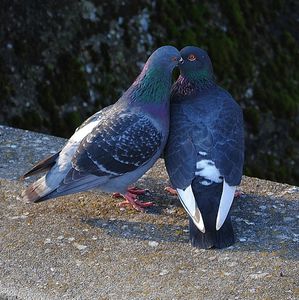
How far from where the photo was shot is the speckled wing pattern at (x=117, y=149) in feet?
17.2

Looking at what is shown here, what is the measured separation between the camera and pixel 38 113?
291 inches

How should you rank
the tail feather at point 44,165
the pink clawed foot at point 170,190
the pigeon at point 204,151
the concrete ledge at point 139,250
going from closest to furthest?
the concrete ledge at point 139,250, the pigeon at point 204,151, the tail feather at point 44,165, the pink clawed foot at point 170,190

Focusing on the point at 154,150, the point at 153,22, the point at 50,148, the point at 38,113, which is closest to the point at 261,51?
the point at 153,22

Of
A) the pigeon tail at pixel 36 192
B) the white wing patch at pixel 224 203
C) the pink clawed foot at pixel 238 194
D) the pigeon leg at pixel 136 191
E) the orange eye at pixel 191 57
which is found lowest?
the pink clawed foot at pixel 238 194

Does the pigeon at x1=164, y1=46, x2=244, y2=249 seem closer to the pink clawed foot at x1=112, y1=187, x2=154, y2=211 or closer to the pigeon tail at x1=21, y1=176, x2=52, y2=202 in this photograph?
the pink clawed foot at x1=112, y1=187, x2=154, y2=211

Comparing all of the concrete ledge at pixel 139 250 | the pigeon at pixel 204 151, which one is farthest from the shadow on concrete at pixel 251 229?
the pigeon at pixel 204 151

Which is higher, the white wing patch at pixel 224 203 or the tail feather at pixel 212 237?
the white wing patch at pixel 224 203

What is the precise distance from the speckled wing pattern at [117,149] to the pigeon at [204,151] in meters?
0.15

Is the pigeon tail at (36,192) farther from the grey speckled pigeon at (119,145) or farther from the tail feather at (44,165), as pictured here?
the tail feather at (44,165)

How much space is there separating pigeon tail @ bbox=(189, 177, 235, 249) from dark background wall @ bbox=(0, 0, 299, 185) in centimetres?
261

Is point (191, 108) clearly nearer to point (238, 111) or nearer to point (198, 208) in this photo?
point (238, 111)

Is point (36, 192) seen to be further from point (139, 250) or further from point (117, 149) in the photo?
point (139, 250)

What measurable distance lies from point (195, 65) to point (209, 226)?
3.90 feet

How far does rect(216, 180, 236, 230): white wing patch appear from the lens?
486 cm
